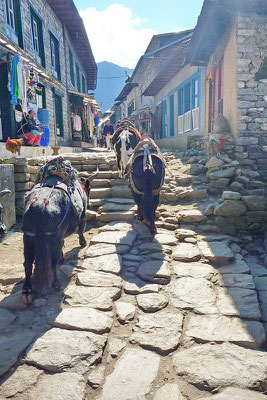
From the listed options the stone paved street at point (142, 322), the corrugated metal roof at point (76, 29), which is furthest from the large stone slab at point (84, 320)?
the corrugated metal roof at point (76, 29)

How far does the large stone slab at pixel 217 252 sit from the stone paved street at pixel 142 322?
0.05 feet

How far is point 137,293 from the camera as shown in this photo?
138 inches

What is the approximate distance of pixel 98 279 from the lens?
3703 millimetres

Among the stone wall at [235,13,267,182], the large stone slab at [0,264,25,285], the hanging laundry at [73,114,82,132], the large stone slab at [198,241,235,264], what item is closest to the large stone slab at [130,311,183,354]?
the large stone slab at [198,241,235,264]

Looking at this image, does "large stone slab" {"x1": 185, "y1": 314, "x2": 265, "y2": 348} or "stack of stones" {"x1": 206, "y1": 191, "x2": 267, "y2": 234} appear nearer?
"large stone slab" {"x1": 185, "y1": 314, "x2": 265, "y2": 348}

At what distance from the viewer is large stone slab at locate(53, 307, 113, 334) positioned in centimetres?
277

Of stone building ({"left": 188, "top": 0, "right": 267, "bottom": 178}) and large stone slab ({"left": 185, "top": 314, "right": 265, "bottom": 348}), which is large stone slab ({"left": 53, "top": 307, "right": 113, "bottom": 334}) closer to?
large stone slab ({"left": 185, "top": 314, "right": 265, "bottom": 348})

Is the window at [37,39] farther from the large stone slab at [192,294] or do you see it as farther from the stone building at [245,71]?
the large stone slab at [192,294]

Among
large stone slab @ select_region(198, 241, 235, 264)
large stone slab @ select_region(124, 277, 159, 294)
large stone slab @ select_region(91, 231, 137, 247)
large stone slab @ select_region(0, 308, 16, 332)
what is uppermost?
large stone slab @ select_region(91, 231, 137, 247)

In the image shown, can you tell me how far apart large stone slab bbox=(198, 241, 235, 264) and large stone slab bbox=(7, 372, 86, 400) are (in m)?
2.65

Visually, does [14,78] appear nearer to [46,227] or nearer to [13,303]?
[46,227]

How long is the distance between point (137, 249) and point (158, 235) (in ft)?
1.98

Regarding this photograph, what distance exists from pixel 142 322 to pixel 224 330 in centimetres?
75

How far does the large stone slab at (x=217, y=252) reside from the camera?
4301 millimetres
